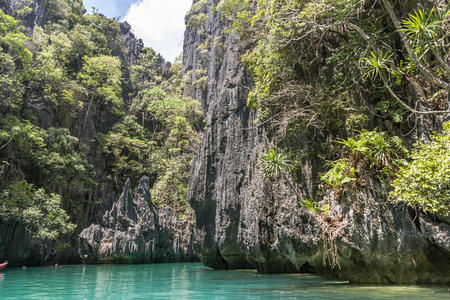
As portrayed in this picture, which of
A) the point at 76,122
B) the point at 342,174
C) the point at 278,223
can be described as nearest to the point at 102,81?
the point at 76,122

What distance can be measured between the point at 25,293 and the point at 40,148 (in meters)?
15.4

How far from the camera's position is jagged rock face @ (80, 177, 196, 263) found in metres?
21.6

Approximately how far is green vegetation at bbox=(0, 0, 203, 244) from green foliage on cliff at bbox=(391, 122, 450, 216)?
17.0 meters

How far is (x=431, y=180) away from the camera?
24.8 feet

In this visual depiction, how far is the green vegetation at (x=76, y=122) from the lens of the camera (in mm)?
19938

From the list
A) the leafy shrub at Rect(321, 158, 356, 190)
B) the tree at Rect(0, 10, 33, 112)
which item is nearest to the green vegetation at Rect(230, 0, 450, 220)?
the leafy shrub at Rect(321, 158, 356, 190)

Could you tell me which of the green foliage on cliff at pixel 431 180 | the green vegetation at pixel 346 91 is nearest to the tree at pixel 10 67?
the green vegetation at pixel 346 91

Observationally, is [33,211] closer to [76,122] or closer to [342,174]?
[76,122]

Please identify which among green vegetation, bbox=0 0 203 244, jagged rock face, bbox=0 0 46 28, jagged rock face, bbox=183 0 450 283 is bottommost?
jagged rock face, bbox=183 0 450 283

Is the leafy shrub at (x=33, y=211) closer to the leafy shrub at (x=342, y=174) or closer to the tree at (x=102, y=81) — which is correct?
the tree at (x=102, y=81)

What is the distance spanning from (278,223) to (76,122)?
21749 mm

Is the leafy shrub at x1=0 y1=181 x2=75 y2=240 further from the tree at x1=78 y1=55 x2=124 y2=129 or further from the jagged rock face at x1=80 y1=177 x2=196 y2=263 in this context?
the tree at x1=78 y1=55 x2=124 y2=129

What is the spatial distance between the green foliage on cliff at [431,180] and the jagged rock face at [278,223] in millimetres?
1173

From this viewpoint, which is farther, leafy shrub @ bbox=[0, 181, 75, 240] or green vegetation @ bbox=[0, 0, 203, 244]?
green vegetation @ bbox=[0, 0, 203, 244]
